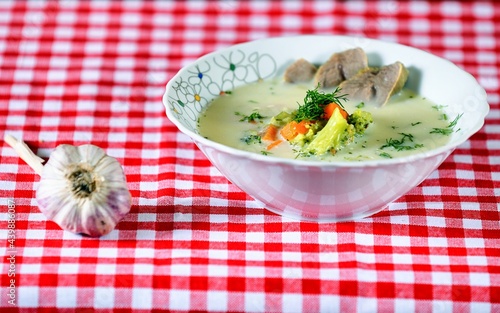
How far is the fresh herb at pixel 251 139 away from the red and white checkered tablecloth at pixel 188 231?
156 mm

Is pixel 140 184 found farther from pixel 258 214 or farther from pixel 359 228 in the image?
pixel 359 228

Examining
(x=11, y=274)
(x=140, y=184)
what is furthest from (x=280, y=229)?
(x=11, y=274)

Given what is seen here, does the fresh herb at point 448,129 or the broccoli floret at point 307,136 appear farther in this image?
the fresh herb at point 448,129

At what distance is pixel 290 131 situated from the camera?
2113 mm

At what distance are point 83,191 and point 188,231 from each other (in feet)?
0.98

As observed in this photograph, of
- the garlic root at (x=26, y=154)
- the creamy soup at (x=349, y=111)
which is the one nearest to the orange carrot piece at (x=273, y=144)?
the creamy soup at (x=349, y=111)

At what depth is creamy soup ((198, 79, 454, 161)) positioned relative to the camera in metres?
2.09

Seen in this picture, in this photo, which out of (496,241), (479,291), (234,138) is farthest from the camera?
(234,138)

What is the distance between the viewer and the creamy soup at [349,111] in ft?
6.86

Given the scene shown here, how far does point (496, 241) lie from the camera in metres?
2.02

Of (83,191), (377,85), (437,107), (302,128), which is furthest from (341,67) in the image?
(83,191)

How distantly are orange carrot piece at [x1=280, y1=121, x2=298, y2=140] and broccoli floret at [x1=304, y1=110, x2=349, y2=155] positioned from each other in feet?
0.25

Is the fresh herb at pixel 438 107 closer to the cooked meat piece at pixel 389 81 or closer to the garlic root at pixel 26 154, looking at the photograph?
the cooked meat piece at pixel 389 81

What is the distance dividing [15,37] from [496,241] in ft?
6.55
